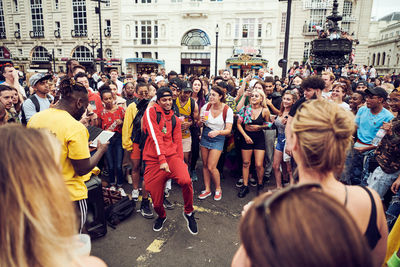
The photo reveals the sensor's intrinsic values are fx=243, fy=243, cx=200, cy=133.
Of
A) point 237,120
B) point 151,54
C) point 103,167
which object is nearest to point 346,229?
point 237,120

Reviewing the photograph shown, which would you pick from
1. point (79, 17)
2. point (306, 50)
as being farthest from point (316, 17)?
point (79, 17)

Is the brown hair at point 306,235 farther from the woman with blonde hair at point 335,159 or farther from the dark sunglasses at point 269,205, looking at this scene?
the woman with blonde hair at point 335,159

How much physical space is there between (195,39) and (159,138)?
34153mm

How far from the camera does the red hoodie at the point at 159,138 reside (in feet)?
11.6

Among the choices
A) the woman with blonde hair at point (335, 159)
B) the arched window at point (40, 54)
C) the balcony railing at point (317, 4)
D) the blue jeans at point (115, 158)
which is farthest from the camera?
the arched window at point (40, 54)

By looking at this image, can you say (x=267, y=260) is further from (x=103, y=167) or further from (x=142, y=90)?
(x=103, y=167)

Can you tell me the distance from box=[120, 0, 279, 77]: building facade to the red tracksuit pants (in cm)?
3108

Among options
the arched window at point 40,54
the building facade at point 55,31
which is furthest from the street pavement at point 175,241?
the arched window at point 40,54

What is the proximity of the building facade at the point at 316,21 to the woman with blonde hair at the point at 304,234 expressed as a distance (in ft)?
114

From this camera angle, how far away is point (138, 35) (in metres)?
35.2

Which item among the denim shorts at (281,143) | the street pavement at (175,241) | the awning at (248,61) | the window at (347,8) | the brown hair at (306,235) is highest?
the window at (347,8)

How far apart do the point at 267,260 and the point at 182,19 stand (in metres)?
37.0

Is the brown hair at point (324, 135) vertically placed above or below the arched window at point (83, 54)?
below

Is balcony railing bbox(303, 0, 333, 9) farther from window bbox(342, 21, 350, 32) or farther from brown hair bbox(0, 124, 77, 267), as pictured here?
brown hair bbox(0, 124, 77, 267)
